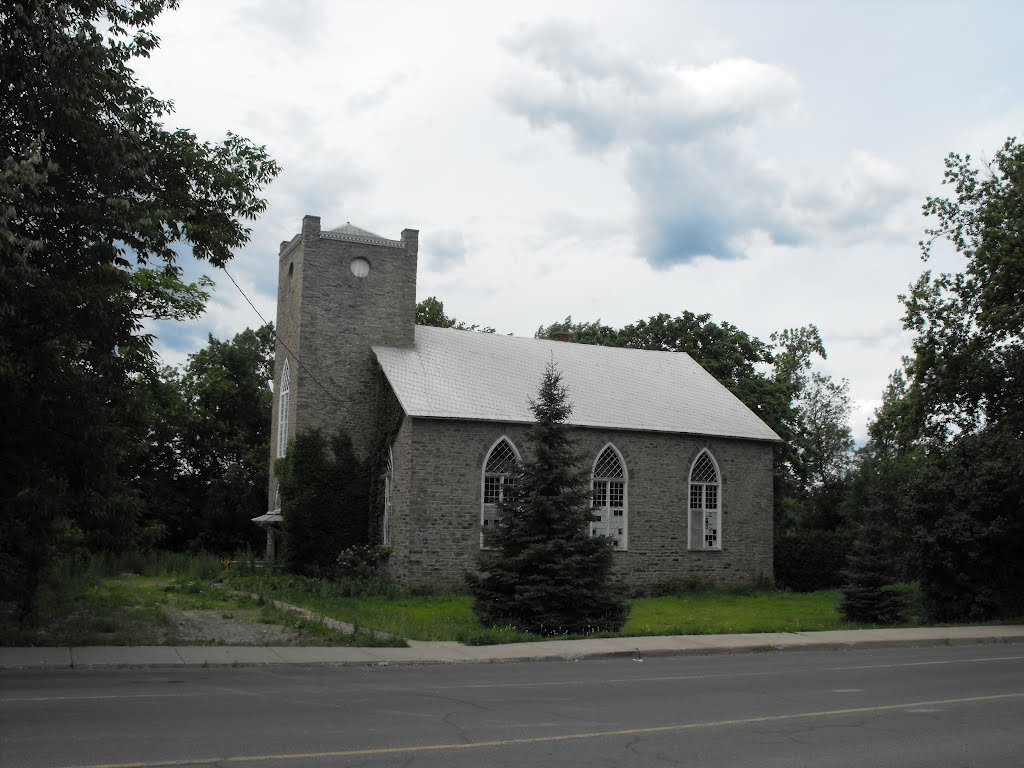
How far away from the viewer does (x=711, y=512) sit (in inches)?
1288

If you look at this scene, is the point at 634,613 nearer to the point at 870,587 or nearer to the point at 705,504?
Result: the point at 870,587

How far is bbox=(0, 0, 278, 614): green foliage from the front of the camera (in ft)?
40.9

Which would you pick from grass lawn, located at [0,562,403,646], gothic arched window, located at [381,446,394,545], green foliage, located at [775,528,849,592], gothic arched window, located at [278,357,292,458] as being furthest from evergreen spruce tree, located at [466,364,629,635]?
green foliage, located at [775,528,849,592]

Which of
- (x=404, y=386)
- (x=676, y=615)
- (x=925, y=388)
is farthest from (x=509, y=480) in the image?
(x=925, y=388)

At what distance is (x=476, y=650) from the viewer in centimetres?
1625

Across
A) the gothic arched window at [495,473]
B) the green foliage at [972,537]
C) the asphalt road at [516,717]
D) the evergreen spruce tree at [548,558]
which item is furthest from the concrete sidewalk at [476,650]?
the gothic arched window at [495,473]

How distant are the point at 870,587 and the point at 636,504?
32.5ft

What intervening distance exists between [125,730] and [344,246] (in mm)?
25417

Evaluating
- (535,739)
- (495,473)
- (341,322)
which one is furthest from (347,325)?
(535,739)

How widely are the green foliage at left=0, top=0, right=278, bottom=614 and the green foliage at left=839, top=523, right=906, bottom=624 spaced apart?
52.4ft

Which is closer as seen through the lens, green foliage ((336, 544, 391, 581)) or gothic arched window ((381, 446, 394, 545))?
green foliage ((336, 544, 391, 581))

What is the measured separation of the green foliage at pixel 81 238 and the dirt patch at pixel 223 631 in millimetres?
2229

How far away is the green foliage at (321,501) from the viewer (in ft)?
98.4

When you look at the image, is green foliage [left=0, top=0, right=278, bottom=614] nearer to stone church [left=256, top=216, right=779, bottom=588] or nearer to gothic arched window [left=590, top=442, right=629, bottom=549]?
stone church [left=256, top=216, right=779, bottom=588]
